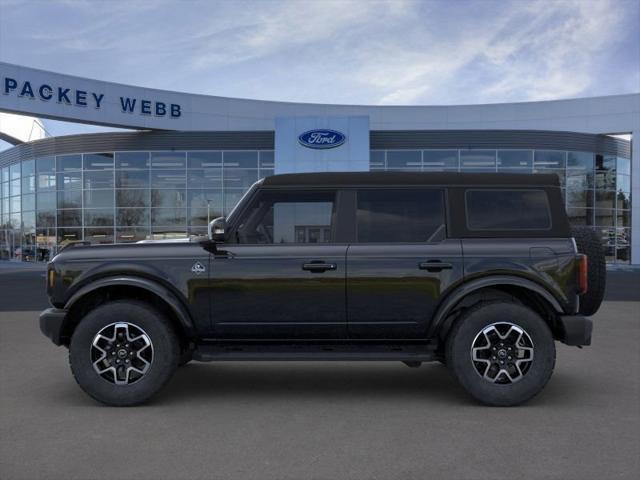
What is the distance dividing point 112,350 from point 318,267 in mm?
1854

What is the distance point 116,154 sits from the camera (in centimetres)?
2706

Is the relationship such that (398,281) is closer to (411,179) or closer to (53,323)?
(411,179)

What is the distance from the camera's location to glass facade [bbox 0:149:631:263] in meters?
26.3

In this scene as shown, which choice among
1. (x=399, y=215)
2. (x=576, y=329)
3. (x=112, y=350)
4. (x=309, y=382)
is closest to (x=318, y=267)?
(x=399, y=215)

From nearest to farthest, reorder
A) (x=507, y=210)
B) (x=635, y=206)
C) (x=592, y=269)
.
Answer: (x=507, y=210) < (x=592, y=269) < (x=635, y=206)

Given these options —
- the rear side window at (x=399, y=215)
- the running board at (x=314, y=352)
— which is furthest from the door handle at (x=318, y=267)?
the running board at (x=314, y=352)

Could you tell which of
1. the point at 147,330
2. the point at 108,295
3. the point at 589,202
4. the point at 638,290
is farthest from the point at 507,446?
the point at 589,202

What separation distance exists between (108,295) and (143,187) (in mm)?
23440

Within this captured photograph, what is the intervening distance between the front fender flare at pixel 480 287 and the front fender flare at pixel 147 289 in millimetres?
2080

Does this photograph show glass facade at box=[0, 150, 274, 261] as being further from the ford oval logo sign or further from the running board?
the running board

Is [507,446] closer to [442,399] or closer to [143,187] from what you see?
[442,399]

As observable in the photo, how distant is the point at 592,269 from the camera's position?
15.4ft

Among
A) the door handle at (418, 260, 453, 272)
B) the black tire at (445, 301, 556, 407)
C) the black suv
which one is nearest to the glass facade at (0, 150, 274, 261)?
the black suv

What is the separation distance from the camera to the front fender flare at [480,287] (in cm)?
435
